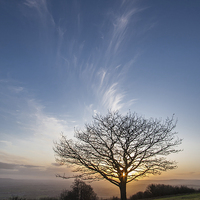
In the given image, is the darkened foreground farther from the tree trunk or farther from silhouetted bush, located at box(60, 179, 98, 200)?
the tree trunk

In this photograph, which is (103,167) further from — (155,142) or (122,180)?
(155,142)

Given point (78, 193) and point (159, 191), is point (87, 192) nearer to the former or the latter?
point (78, 193)

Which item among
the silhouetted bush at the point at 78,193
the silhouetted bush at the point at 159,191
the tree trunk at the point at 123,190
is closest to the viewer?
the tree trunk at the point at 123,190

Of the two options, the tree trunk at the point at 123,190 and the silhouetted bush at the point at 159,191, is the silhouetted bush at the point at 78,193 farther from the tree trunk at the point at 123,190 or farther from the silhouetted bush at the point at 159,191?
the tree trunk at the point at 123,190

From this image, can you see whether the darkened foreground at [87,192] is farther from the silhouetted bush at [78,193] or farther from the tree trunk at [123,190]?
the tree trunk at [123,190]

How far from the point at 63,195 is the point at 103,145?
1110cm

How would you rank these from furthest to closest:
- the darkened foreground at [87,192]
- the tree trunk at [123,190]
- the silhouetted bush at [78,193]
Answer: the darkened foreground at [87,192] → the silhouetted bush at [78,193] → the tree trunk at [123,190]

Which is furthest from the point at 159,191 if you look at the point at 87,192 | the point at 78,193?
the point at 78,193

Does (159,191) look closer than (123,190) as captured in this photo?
No

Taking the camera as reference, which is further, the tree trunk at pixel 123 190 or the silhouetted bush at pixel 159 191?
the silhouetted bush at pixel 159 191

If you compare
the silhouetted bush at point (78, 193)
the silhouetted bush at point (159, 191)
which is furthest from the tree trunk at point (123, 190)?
the silhouetted bush at point (159, 191)

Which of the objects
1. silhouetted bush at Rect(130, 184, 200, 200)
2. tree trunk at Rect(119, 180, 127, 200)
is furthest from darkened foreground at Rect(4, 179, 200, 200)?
tree trunk at Rect(119, 180, 127, 200)

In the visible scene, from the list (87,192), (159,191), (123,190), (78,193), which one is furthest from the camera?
(159,191)

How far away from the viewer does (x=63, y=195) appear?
62.4 ft
